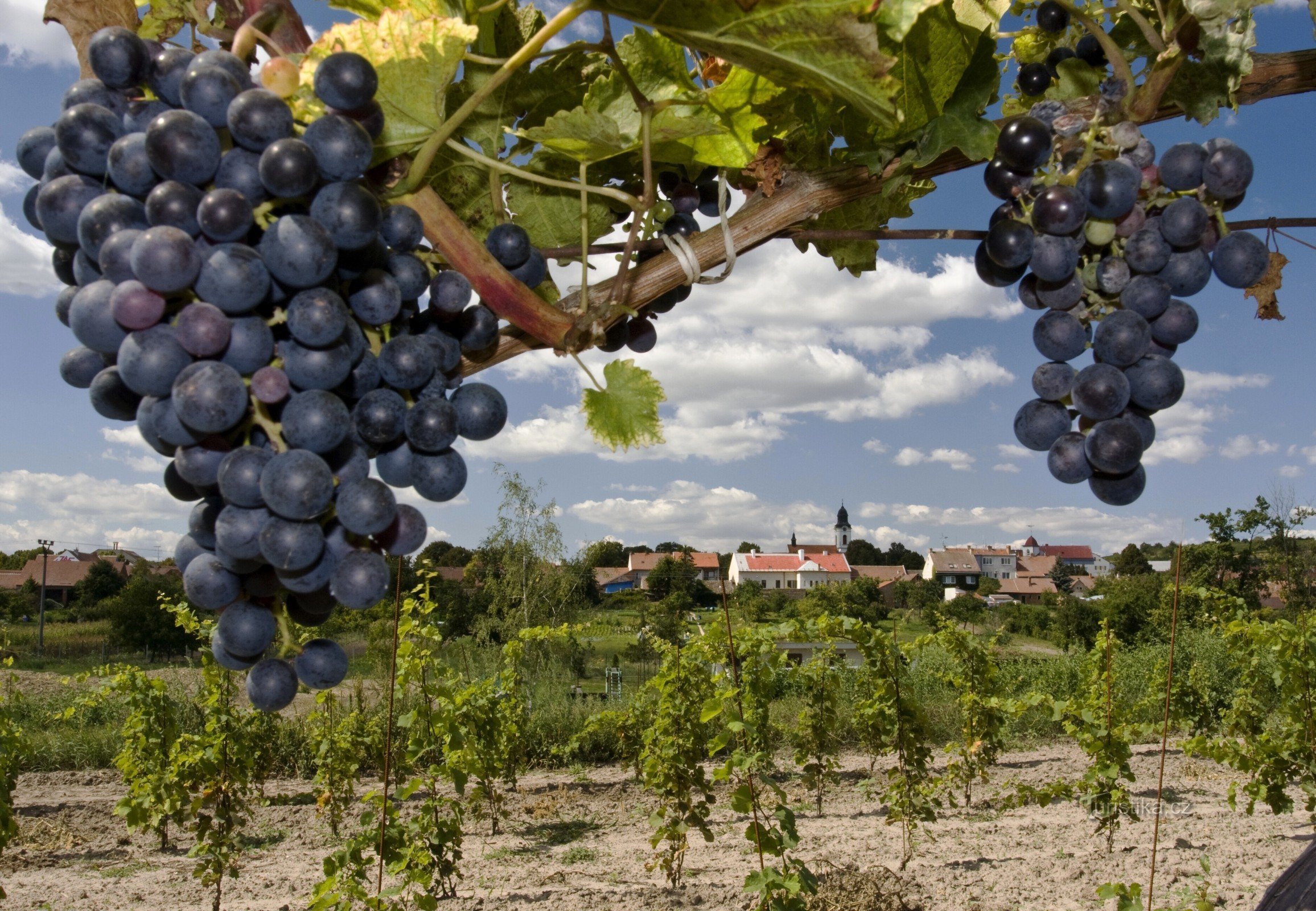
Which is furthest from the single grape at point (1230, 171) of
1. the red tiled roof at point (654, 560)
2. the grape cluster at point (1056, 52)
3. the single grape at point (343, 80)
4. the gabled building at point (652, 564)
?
the red tiled roof at point (654, 560)

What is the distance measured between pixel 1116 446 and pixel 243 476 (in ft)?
2.76

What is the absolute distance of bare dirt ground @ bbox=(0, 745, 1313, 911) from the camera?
6.11 meters

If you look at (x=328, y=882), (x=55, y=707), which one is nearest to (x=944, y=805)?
(x=328, y=882)

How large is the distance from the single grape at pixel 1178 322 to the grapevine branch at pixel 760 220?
23 cm

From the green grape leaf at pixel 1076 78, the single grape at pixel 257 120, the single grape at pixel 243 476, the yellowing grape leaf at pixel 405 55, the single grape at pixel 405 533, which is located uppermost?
the green grape leaf at pixel 1076 78

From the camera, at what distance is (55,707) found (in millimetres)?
14359

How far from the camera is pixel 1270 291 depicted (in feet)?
3.83

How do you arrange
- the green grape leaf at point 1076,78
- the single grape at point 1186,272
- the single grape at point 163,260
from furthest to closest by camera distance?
the green grape leaf at point 1076,78 → the single grape at point 1186,272 → the single grape at point 163,260

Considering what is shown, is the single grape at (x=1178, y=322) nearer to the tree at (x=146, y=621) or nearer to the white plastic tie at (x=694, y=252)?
the white plastic tie at (x=694, y=252)

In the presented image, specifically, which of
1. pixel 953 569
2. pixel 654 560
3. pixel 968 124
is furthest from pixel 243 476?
pixel 953 569

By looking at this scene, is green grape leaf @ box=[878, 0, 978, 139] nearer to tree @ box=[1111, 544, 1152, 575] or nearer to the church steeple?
tree @ box=[1111, 544, 1152, 575]

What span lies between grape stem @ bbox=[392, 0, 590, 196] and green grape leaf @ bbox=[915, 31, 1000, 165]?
52 centimetres

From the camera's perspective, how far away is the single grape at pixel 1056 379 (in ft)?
3.22

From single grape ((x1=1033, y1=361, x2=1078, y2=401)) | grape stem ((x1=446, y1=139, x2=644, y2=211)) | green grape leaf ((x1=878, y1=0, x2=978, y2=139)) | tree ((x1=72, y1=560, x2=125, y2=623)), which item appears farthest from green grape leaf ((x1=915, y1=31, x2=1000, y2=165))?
tree ((x1=72, y1=560, x2=125, y2=623))
